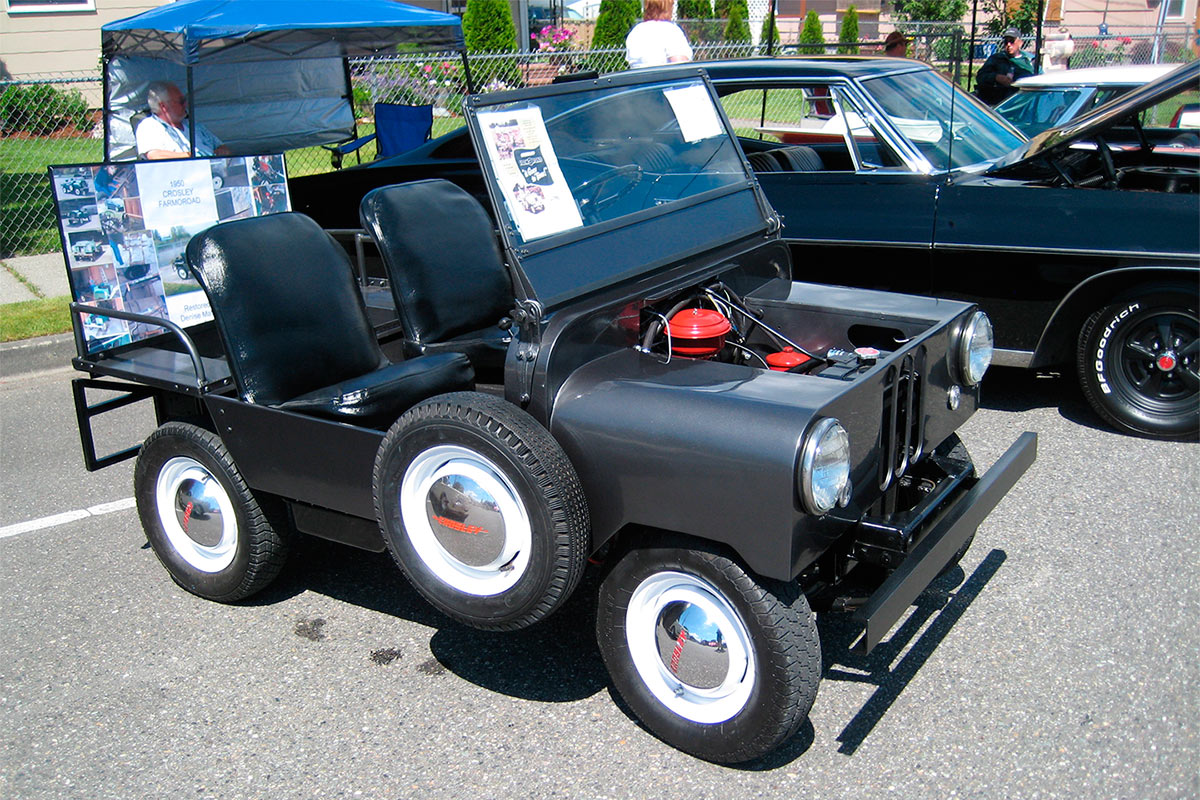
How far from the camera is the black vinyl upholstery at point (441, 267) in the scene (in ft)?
12.4

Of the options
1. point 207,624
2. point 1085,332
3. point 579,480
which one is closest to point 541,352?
point 579,480

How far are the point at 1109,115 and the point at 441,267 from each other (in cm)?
326

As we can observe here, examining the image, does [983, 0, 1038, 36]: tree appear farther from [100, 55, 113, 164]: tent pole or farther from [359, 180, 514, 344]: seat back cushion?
[359, 180, 514, 344]: seat back cushion

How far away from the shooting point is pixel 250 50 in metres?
5.71

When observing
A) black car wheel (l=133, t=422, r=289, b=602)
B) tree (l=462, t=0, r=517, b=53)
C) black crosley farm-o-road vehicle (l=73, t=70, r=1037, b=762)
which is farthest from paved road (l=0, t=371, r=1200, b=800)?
tree (l=462, t=0, r=517, b=53)

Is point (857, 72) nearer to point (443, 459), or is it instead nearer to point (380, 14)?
point (380, 14)

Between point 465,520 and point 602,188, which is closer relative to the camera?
point 465,520

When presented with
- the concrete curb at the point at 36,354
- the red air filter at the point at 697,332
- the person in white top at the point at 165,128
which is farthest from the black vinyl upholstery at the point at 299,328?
the concrete curb at the point at 36,354

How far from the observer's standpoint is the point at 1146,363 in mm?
4848

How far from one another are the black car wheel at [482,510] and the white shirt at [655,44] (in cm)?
435

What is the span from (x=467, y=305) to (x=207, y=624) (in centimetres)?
149

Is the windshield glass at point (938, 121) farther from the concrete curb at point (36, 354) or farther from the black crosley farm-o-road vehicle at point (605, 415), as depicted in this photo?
the concrete curb at point (36, 354)

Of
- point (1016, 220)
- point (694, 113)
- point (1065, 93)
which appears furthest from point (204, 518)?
point (1065, 93)

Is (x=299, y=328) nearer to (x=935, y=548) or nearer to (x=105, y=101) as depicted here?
(x=935, y=548)
